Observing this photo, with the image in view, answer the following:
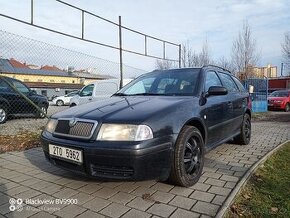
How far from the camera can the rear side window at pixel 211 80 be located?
4584 mm

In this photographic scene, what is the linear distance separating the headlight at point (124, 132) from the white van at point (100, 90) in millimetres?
8274

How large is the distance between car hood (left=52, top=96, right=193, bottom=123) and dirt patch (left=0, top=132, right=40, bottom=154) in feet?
8.55

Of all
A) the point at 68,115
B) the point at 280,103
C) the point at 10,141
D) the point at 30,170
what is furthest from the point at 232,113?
the point at 280,103

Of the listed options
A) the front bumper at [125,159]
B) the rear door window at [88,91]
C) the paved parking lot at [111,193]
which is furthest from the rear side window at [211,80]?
the rear door window at [88,91]

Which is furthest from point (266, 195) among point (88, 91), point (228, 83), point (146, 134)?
point (88, 91)

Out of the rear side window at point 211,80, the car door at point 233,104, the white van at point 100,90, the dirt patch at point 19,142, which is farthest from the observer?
the white van at point 100,90

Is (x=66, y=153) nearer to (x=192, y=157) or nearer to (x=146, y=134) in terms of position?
(x=146, y=134)

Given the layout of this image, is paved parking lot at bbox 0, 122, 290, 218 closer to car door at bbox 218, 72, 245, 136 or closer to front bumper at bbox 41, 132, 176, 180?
front bumper at bbox 41, 132, 176, 180

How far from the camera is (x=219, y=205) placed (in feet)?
10.3

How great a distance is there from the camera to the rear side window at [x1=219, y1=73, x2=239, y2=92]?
544 cm

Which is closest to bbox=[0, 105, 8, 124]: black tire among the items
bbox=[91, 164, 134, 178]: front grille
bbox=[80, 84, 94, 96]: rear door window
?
bbox=[80, 84, 94, 96]: rear door window

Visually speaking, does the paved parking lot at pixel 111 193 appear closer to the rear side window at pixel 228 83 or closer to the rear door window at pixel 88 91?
the rear side window at pixel 228 83

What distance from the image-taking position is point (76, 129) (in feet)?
11.1

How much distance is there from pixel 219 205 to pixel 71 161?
5.56ft
